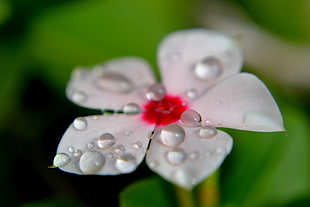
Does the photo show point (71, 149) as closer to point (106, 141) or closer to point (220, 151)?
point (106, 141)

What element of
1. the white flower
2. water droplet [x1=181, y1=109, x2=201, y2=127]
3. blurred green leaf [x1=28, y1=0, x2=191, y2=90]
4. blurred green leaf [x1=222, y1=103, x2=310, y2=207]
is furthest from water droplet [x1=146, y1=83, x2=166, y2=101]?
blurred green leaf [x1=28, y1=0, x2=191, y2=90]

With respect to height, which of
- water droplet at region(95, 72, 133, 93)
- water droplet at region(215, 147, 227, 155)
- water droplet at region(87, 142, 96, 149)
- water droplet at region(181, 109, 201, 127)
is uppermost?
water droplet at region(95, 72, 133, 93)

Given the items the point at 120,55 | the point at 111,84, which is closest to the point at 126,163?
the point at 111,84

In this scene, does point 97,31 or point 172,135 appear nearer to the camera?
point 172,135

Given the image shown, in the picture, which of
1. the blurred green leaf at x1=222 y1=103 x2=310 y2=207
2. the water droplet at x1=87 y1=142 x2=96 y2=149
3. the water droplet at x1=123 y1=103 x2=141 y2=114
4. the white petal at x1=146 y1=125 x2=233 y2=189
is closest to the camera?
the white petal at x1=146 y1=125 x2=233 y2=189

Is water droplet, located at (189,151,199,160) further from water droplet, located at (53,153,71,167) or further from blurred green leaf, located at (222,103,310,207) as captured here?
blurred green leaf, located at (222,103,310,207)

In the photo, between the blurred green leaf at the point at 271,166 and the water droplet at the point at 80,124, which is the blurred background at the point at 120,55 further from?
the water droplet at the point at 80,124

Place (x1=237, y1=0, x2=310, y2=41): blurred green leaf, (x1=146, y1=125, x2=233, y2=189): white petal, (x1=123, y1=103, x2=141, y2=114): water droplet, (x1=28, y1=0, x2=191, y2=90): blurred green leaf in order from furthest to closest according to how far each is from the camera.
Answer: (x1=237, y1=0, x2=310, y2=41): blurred green leaf, (x1=28, y1=0, x2=191, y2=90): blurred green leaf, (x1=123, y1=103, x2=141, y2=114): water droplet, (x1=146, y1=125, x2=233, y2=189): white petal

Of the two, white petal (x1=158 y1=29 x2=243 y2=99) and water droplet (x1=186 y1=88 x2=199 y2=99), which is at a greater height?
white petal (x1=158 y1=29 x2=243 y2=99)
